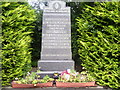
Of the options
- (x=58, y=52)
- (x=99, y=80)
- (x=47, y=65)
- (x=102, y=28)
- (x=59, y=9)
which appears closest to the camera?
(x=99, y=80)

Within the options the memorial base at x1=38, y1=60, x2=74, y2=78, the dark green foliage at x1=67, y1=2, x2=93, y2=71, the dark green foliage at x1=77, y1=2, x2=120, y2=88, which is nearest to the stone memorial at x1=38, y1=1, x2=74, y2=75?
the memorial base at x1=38, y1=60, x2=74, y2=78

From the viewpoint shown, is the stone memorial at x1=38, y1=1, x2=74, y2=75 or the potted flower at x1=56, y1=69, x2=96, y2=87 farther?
the stone memorial at x1=38, y1=1, x2=74, y2=75

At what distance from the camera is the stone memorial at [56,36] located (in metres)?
5.94

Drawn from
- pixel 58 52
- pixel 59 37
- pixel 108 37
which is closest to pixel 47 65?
pixel 58 52

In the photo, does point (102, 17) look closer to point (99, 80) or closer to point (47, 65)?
point (99, 80)

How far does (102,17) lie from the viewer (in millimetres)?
4934

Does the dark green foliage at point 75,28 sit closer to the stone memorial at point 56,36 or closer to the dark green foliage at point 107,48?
the stone memorial at point 56,36

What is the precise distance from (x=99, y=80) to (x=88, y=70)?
30.9 inches

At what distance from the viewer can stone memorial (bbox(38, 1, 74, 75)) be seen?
5941 mm

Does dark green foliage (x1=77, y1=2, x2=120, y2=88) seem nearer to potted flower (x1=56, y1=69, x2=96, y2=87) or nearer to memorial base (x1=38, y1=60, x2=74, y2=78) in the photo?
potted flower (x1=56, y1=69, x2=96, y2=87)

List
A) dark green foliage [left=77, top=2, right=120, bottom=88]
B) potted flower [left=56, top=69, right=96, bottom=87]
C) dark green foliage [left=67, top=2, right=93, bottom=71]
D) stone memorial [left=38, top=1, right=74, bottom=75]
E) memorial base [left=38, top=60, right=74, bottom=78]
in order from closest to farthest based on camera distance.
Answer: potted flower [left=56, top=69, right=96, bottom=87], dark green foliage [left=77, top=2, right=120, bottom=88], memorial base [left=38, top=60, right=74, bottom=78], stone memorial [left=38, top=1, right=74, bottom=75], dark green foliage [left=67, top=2, right=93, bottom=71]

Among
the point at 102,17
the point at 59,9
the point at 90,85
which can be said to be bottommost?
the point at 90,85

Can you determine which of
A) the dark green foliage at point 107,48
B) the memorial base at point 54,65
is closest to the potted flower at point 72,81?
the dark green foliage at point 107,48


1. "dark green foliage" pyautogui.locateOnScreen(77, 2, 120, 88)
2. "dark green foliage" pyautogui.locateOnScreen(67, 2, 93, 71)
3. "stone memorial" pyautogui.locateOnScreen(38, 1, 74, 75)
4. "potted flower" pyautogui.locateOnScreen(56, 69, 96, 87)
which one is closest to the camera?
"potted flower" pyautogui.locateOnScreen(56, 69, 96, 87)
